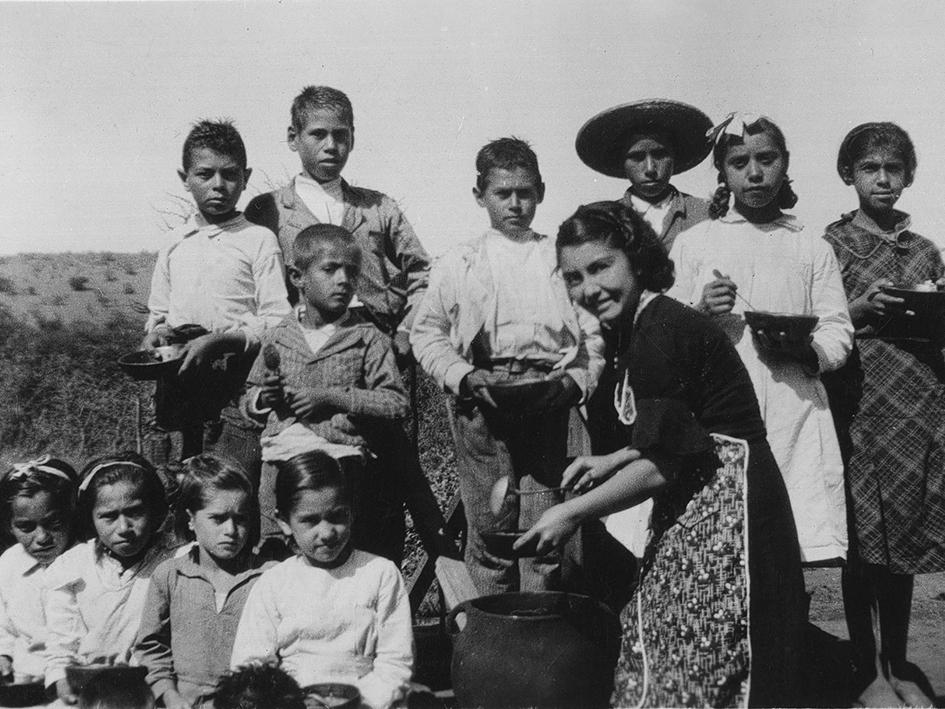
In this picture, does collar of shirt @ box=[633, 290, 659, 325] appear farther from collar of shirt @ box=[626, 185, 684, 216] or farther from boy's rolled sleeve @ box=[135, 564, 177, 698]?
boy's rolled sleeve @ box=[135, 564, 177, 698]

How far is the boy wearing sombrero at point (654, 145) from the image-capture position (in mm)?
4539

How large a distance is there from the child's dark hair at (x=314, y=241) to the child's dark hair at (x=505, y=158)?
0.82m

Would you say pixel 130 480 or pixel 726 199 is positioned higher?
pixel 726 199

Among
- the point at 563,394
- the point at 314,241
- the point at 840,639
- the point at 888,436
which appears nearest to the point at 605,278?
the point at 563,394

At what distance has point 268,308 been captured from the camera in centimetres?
432

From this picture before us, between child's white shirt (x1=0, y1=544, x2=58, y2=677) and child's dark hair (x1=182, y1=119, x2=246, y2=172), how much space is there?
77.5 inches

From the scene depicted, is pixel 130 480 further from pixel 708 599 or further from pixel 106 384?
pixel 106 384

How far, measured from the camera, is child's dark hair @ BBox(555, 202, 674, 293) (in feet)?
9.30

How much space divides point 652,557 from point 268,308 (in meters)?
2.29

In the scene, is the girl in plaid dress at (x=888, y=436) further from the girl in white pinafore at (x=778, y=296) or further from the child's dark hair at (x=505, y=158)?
the child's dark hair at (x=505, y=158)

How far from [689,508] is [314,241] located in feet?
6.99

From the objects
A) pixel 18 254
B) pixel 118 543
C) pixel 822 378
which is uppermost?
pixel 18 254

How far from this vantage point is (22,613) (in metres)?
3.90

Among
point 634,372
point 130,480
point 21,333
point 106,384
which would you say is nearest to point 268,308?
point 130,480
